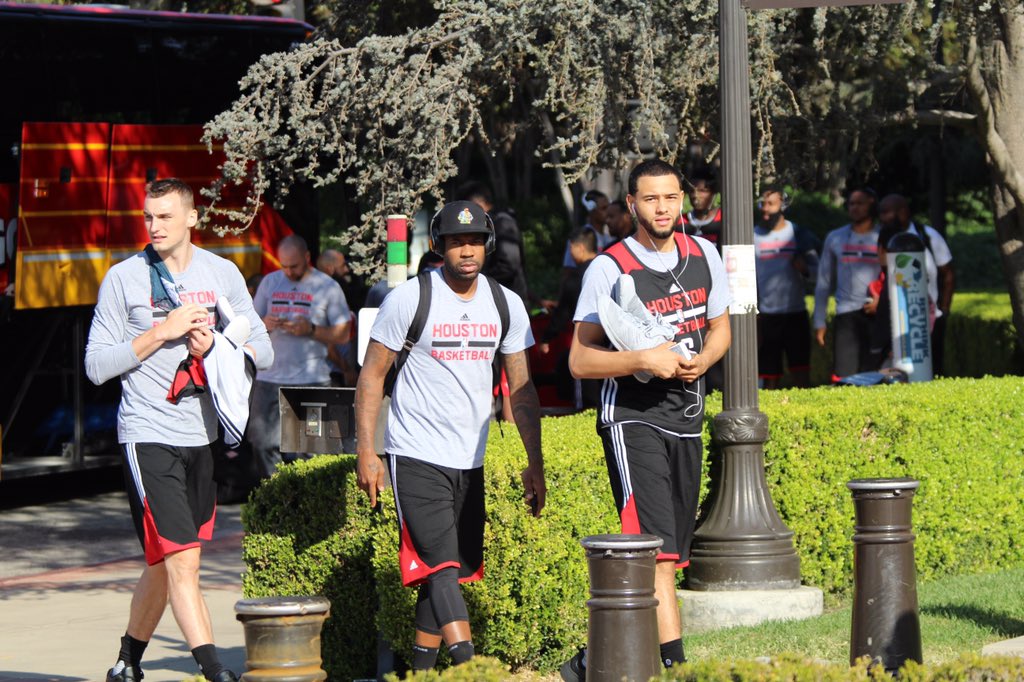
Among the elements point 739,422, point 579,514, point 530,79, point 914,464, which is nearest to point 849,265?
point 530,79

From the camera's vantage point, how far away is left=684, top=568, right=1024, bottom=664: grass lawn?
23.6ft

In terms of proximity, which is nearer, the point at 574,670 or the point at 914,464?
the point at 574,670

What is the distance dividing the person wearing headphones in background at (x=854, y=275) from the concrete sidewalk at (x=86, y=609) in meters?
4.88

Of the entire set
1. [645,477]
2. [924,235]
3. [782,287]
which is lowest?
[645,477]

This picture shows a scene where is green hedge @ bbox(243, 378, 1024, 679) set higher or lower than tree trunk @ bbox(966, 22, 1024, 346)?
lower

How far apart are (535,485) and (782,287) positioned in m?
7.42

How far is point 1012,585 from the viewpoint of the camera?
8.66 m

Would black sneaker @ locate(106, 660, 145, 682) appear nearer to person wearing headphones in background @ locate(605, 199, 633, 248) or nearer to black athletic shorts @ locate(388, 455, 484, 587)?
black athletic shorts @ locate(388, 455, 484, 587)

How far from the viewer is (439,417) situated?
629cm

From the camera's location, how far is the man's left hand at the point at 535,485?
257 inches

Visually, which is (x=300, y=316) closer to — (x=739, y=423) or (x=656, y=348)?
(x=739, y=423)

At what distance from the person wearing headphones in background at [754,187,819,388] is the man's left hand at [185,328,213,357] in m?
7.43

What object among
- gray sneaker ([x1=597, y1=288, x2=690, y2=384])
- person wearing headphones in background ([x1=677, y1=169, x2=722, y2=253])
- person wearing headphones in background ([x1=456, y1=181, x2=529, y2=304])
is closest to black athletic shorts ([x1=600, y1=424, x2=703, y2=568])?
gray sneaker ([x1=597, y1=288, x2=690, y2=384])

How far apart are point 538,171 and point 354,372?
31166mm
